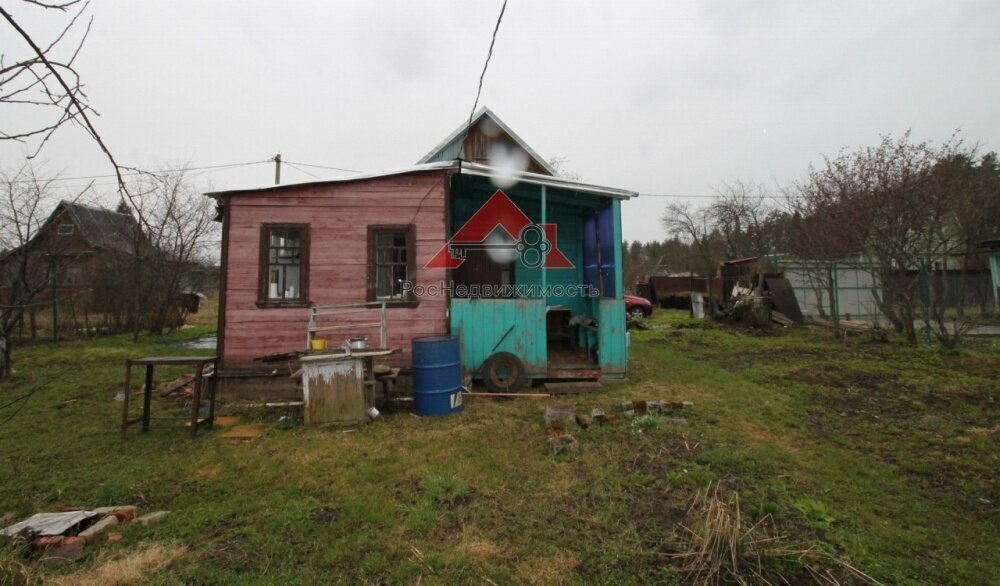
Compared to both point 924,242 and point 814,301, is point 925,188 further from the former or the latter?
point 814,301

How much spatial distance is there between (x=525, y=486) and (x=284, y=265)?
17.8 ft

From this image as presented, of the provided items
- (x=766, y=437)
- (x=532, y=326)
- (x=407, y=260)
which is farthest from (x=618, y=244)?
(x=766, y=437)

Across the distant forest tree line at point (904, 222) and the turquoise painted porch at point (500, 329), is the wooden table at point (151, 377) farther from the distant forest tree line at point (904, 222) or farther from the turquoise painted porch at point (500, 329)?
the distant forest tree line at point (904, 222)

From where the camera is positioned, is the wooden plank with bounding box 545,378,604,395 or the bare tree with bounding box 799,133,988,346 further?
the bare tree with bounding box 799,133,988,346

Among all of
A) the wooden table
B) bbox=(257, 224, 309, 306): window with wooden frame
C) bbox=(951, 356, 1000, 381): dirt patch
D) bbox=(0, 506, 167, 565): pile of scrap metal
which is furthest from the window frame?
bbox=(951, 356, 1000, 381): dirt patch

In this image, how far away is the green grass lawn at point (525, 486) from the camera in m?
2.62

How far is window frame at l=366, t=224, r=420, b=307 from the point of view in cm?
705

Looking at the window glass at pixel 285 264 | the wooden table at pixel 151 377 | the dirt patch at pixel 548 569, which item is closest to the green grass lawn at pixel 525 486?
the dirt patch at pixel 548 569

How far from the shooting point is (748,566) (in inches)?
95.5

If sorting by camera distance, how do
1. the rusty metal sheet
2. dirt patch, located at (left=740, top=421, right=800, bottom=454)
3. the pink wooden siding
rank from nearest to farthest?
the rusty metal sheet < dirt patch, located at (left=740, top=421, right=800, bottom=454) < the pink wooden siding

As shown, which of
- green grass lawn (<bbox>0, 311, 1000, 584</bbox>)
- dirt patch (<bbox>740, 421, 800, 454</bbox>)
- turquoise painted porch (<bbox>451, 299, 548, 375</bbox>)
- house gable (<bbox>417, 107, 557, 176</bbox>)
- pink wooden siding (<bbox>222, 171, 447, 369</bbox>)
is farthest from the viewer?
house gable (<bbox>417, 107, 557, 176</bbox>)

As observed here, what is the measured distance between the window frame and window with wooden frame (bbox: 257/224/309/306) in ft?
3.21

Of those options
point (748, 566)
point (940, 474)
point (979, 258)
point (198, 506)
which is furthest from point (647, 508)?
point (979, 258)

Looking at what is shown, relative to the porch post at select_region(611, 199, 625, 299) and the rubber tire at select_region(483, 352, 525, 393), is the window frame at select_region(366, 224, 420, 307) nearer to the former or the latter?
the rubber tire at select_region(483, 352, 525, 393)
